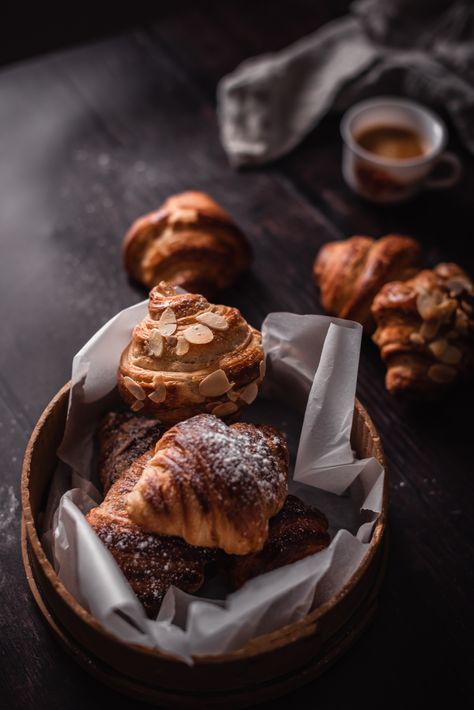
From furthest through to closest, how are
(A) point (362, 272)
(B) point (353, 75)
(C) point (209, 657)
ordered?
(B) point (353, 75) < (A) point (362, 272) < (C) point (209, 657)

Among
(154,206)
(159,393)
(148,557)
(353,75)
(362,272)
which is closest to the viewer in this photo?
(148,557)

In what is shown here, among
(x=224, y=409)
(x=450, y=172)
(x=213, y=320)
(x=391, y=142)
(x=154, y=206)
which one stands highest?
(x=213, y=320)

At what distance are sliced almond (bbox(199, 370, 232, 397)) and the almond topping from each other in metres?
0.05

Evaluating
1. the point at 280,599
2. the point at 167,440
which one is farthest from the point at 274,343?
the point at 280,599

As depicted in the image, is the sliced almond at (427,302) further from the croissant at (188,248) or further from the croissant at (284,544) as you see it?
the croissant at (284,544)

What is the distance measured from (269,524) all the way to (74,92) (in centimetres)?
150

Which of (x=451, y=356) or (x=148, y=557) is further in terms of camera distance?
(x=451, y=356)

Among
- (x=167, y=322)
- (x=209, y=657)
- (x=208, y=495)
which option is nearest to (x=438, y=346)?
(x=167, y=322)

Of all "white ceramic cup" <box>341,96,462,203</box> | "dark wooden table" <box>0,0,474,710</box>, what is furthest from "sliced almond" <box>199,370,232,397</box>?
"white ceramic cup" <box>341,96,462,203</box>

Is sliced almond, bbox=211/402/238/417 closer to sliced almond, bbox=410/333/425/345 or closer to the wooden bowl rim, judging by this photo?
the wooden bowl rim

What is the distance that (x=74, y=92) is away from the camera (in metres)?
2.25

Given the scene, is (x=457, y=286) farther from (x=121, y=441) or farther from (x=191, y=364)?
(x=121, y=441)

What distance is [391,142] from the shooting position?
206 centimetres

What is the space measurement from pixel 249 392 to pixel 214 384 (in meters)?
0.08
